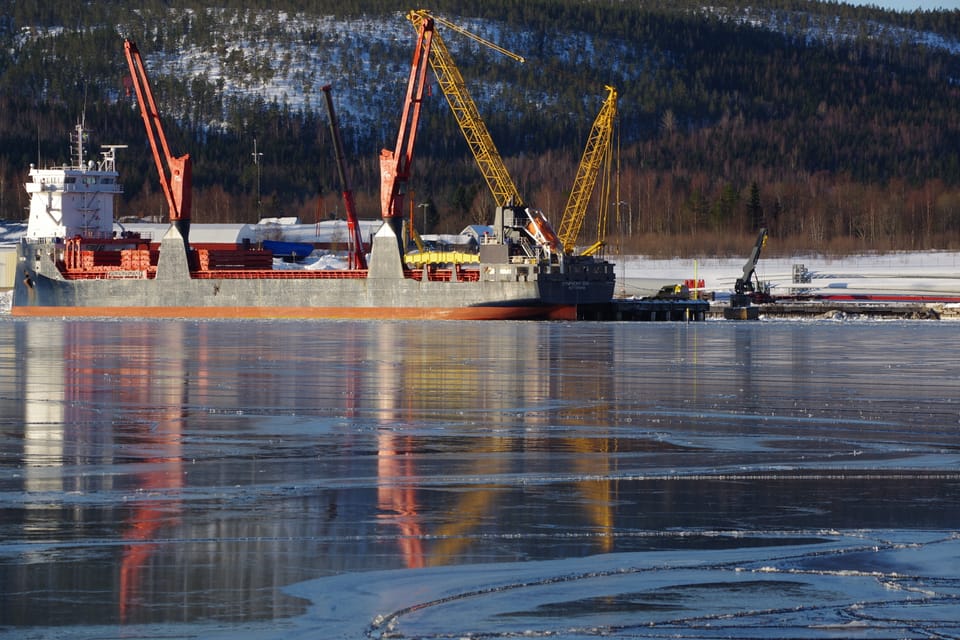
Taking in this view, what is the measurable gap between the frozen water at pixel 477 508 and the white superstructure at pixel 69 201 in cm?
6566

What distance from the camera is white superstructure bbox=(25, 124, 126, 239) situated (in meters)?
89.2

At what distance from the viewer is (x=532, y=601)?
31.3 ft

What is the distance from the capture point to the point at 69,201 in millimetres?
89625

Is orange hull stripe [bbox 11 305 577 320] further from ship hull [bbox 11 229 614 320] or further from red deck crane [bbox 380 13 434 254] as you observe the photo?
red deck crane [bbox 380 13 434 254]

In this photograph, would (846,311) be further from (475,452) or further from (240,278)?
(475,452)

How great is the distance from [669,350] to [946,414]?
19.6m

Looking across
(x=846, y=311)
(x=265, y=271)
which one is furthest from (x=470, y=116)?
(x=846, y=311)

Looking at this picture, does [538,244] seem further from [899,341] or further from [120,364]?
[120,364]

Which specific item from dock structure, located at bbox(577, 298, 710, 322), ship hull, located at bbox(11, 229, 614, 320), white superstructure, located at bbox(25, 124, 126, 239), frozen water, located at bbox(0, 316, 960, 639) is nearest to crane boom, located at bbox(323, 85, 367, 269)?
ship hull, located at bbox(11, 229, 614, 320)

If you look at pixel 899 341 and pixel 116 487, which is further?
pixel 899 341

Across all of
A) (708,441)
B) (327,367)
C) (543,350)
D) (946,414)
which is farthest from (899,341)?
(708,441)

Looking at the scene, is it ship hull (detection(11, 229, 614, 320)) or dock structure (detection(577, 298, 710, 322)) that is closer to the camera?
dock structure (detection(577, 298, 710, 322))

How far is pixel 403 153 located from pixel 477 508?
7109 centimetres

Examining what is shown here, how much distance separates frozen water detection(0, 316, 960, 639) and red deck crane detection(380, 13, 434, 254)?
177 feet
